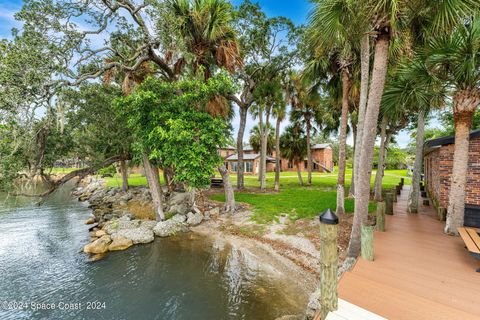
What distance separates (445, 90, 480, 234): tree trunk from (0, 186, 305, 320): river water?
192 inches

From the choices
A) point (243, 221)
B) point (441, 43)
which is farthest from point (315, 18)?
point (243, 221)

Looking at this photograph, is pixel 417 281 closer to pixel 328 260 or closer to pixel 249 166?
pixel 328 260

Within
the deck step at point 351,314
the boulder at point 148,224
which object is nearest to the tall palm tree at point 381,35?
the deck step at point 351,314

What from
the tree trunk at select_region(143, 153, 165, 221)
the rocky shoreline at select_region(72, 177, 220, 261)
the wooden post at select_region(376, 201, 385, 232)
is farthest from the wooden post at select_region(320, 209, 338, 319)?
the tree trunk at select_region(143, 153, 165, 221)

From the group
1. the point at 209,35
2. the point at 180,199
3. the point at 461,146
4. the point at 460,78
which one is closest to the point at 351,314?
the point at 461,146

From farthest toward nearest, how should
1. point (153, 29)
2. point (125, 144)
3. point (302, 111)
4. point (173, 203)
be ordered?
point (302, 111) → point (173, 203) → point (125, 144) → point (153, 29)

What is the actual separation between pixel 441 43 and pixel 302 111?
1278 cm

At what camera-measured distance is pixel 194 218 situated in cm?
1005

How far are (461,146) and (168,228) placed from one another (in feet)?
33.9

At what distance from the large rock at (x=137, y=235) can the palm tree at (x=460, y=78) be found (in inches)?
394

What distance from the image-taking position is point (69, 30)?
7.04 metres

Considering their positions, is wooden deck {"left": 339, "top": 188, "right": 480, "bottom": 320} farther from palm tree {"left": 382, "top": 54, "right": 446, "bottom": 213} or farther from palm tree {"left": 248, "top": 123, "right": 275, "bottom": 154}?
palm tree {"left": 248, "top": 123, "right": 275, "bottom": 154}

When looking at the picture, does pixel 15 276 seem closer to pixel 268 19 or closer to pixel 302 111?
pixel 268 19

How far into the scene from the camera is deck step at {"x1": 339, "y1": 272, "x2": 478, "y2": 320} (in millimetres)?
2750
